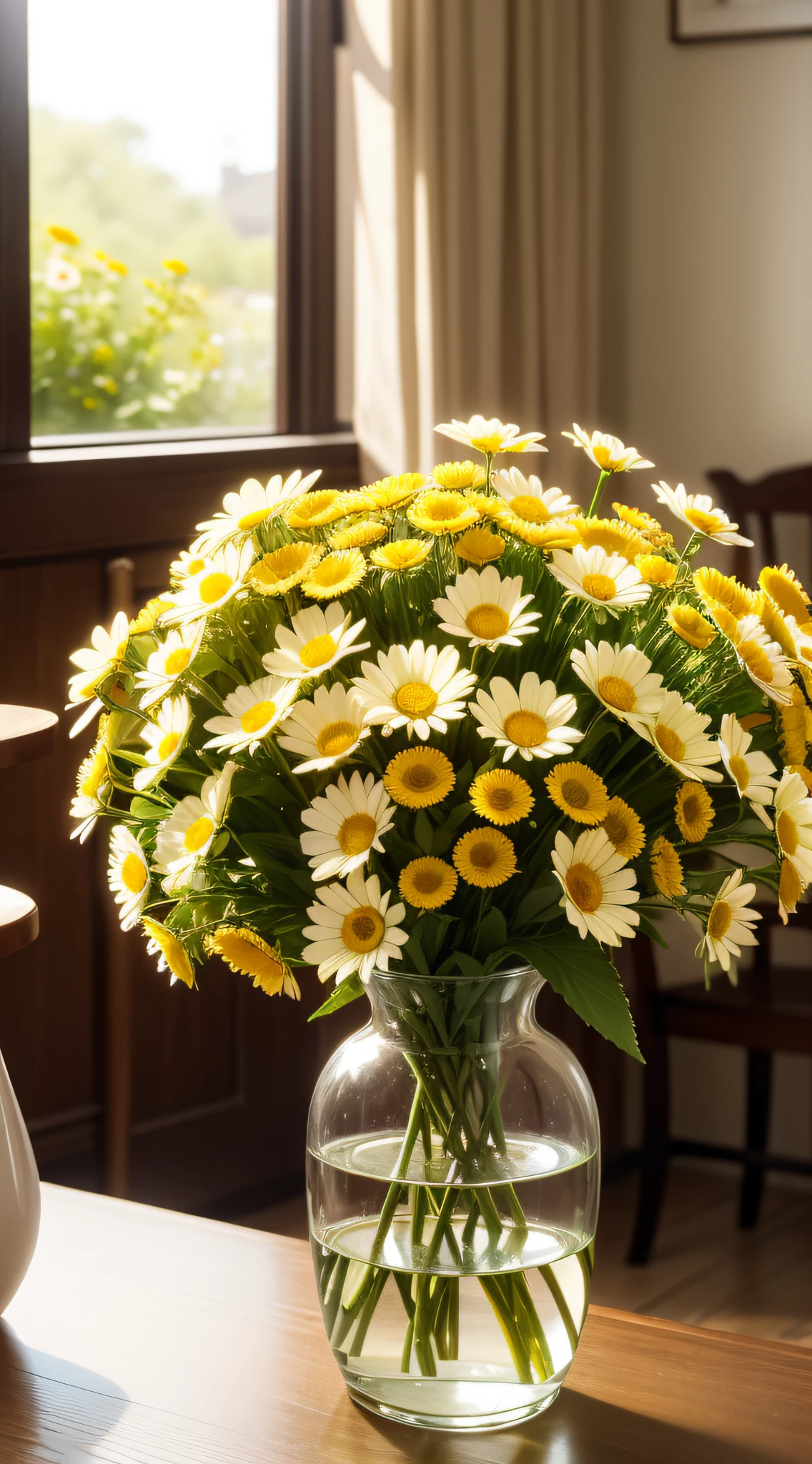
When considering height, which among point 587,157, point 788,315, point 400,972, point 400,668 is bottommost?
point 400,972

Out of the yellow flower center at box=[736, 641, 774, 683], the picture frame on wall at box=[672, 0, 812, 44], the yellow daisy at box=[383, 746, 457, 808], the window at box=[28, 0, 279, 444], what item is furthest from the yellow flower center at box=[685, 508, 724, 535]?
the picture frame on wall at box=[672, 0, 812, 44]

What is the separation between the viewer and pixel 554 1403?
841 mm

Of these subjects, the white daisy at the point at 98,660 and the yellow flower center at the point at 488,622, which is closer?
the yellow flower center at the point at 488,622

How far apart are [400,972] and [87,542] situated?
6.05ft

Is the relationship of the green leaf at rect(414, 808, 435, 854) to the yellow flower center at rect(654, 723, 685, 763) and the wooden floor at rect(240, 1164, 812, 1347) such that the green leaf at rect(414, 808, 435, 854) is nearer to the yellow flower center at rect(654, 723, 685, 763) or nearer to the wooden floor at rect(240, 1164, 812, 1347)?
the yellow flower center at rect(654, 723, 685, 763)

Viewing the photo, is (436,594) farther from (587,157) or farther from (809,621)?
(587,157)

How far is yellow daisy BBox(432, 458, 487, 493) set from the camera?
2.64 feet

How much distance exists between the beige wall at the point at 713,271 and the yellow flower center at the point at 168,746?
2.54m

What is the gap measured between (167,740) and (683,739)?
233 mm

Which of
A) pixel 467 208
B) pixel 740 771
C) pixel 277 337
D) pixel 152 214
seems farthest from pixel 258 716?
pixel 277 337

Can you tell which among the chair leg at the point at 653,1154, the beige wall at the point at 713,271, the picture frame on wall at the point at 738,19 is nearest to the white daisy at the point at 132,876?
the chair leg at the point at 653,1154

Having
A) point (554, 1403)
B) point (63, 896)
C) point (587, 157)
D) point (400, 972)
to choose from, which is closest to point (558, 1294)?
point (554, 1403)

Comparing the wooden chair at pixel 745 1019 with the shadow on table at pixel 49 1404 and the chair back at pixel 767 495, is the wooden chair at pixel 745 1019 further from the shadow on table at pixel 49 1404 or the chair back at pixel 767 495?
the shadow on table at pixel 49 1404

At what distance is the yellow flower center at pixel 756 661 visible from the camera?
743mm
